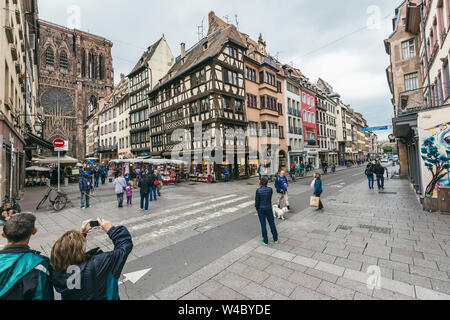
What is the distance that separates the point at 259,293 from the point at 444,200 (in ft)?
26.6

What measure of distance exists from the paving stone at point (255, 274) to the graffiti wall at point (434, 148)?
26.0 ft

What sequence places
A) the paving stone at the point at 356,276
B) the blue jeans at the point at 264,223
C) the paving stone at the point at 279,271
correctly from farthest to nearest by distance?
1. the blue jeans at the point at 264,223
2. the paving stone at the point at 279,271
3. the paving stone at the point at 356,276

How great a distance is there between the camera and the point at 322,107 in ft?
132

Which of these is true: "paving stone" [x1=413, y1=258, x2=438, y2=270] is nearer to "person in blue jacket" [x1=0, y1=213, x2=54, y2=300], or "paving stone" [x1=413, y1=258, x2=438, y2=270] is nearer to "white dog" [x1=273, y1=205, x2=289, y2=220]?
"white dog" [x1=273, y1=205, x2=289, y2=220]

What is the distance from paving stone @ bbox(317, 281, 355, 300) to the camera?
122 inches

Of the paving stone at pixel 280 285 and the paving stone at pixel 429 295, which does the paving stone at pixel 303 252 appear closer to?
the paving stone at pixel 280 285

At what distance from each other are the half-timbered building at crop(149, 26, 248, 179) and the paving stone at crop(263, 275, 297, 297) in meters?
16.8

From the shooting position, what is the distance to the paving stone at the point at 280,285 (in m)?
3.24

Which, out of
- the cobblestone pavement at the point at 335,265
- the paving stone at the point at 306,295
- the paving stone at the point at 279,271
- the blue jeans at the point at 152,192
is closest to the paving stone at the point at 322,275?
the cobblestone pavement at the point at 335,265

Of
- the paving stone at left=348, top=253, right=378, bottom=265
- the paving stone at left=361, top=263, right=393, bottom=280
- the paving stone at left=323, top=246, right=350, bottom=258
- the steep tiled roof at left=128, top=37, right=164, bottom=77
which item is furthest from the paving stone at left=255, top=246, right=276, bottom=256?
the steep tiled roof at left=128, top=37, right=164, bottom=77

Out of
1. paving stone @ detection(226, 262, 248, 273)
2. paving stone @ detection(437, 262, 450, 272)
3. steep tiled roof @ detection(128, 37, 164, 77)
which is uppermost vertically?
steep tiled roof @ detection(128, 37, 164, 77)

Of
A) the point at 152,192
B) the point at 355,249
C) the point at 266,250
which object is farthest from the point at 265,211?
the point at 152,192

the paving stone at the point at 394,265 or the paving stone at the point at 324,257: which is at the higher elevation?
the paving stone at the point at 324,257
